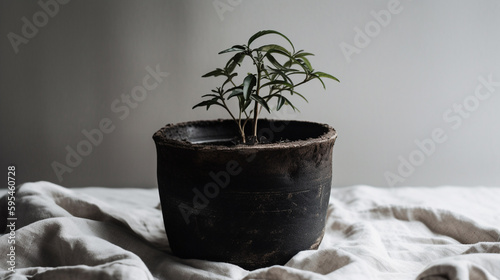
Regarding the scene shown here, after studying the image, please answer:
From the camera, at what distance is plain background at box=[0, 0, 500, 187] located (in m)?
1.92

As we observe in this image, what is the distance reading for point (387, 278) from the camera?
1.05m

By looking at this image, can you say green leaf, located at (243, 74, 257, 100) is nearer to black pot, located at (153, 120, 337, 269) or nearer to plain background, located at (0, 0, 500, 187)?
black pot, located at (153, 120, 337, 269)

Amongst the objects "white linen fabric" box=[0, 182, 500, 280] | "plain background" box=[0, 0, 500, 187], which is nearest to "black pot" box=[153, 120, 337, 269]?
"white linen fabric" box=[0, 182, 500, 280]

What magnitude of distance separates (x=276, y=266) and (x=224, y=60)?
119 centimetres

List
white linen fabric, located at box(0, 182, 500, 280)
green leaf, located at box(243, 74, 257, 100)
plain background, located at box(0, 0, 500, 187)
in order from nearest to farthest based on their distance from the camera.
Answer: white linen fabric, located at box(0, 182, 500, 280)
green leaf, located at box(243, 74, 257, 100)
plain background, located at box(0, 0, 500, 187)

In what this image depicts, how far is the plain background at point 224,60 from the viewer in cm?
192

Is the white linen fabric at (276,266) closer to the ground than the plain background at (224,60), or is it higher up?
closer to the ground

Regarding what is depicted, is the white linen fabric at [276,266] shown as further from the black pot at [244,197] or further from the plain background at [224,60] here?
the plain background at [224,60]

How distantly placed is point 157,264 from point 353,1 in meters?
1.35

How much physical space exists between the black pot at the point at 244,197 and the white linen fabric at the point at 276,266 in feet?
0.15

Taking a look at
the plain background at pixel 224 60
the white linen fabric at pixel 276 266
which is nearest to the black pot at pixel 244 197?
the white linen fabric at pixel 276 266

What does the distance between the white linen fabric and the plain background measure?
37cm

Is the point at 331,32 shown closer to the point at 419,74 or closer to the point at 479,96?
the point at 419,74

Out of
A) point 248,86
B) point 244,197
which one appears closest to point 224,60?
point 248,86
